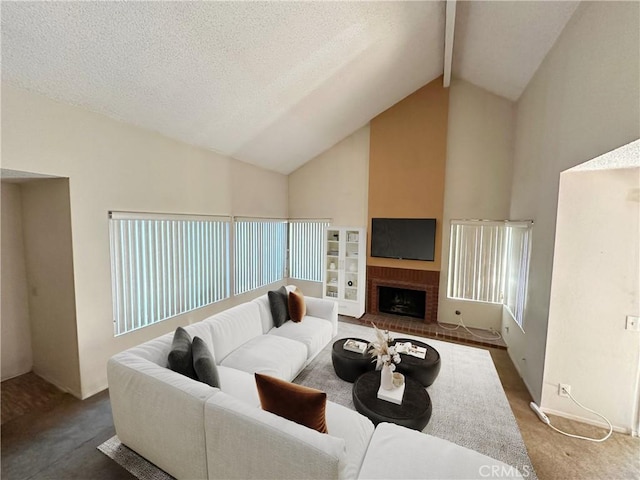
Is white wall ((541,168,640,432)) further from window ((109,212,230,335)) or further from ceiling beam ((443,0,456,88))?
window ((109,212,230,335))

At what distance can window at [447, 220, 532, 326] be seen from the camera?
423 centimetres

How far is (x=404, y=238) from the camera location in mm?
5027

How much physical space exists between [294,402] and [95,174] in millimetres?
2938

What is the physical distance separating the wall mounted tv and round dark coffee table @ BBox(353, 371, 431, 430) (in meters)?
2.83

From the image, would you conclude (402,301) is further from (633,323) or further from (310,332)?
(633,323)

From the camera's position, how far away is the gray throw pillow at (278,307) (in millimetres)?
3537

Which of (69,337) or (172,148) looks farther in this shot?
(172,148)

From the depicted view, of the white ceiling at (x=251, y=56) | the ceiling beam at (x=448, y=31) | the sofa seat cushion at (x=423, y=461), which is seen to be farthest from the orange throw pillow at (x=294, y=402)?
the ceiling beam at (x=448, y=31)

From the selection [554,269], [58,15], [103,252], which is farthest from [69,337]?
[554,269]

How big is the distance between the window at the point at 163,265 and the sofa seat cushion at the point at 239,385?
1600mm

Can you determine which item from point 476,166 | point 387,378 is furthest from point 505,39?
point 387,378

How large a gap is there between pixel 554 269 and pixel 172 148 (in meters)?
4.60

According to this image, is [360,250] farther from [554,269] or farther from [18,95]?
[18,95]

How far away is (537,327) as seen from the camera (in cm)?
289
